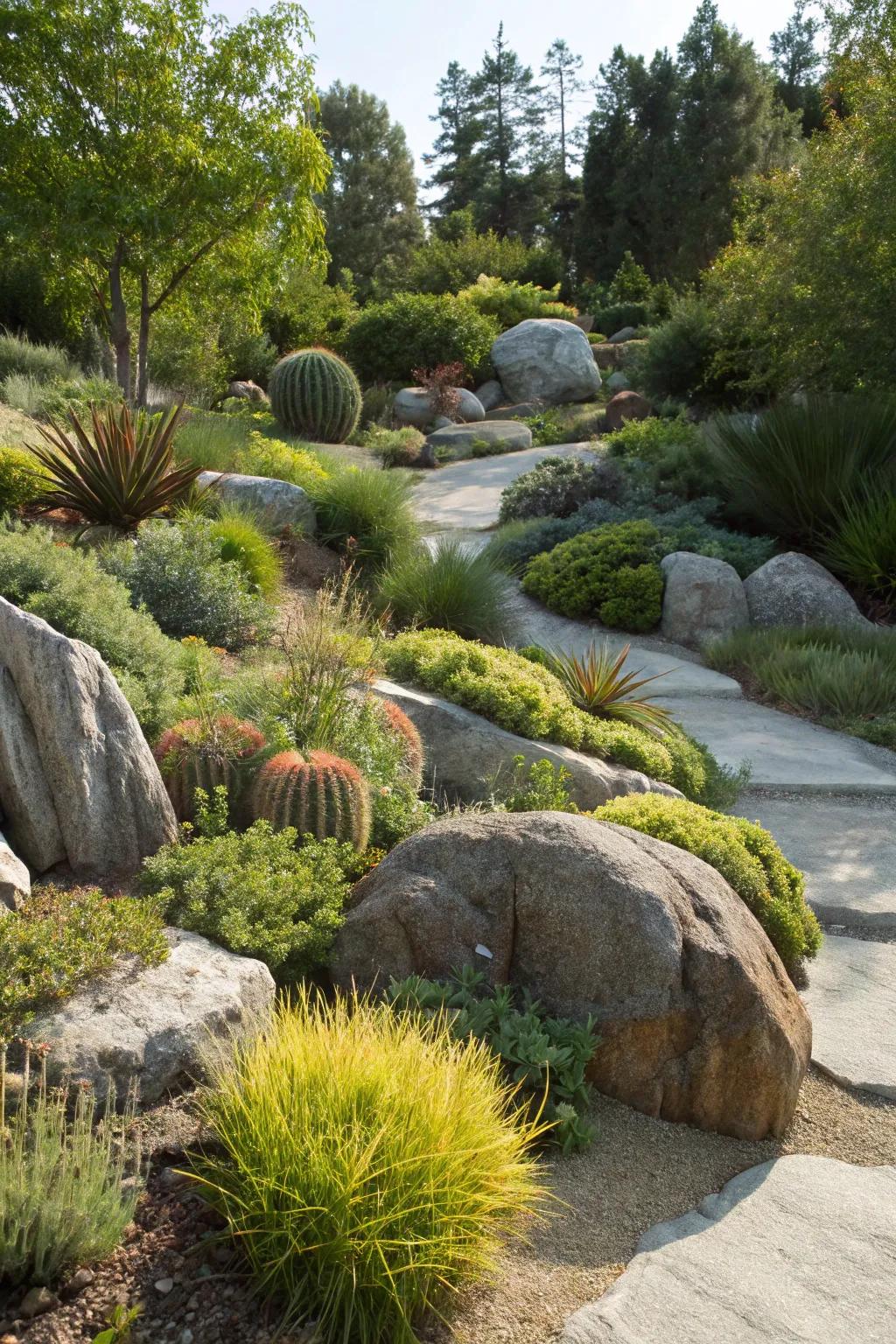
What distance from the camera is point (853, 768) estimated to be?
25.6 feet

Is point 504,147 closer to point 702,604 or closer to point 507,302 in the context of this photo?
point 507,302

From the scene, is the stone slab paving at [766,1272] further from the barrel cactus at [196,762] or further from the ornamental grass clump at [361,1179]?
the barrel cactus at [196,762]

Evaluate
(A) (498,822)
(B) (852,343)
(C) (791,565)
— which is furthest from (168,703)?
(B) (852,343)

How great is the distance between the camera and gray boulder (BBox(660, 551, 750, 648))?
35.7 ft

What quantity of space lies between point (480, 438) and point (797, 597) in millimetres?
10779

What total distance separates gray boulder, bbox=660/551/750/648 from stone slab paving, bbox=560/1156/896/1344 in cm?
780

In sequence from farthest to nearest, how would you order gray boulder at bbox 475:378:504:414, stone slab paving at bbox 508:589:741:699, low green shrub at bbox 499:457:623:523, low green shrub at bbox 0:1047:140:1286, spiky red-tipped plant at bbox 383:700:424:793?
gray boulder at bbox 475:378:504:414 < low green shrub at bbox 499:457:623:523 < stone slab paving at bbox 508:589:741:699 < spiky red-tipped plant at bbox 383:700:424:793 < low green shrub at bbox 0:1047:140:1286

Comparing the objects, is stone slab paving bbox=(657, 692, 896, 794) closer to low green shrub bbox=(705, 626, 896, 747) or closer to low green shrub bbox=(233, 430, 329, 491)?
low green shrub bbox=(705, 626, 896, 747)

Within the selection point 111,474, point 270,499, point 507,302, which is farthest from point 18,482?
point 507,302

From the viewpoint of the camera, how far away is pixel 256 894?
3.93 m

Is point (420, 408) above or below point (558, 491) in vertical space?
above

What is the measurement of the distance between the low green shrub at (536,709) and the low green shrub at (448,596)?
63.8 inches

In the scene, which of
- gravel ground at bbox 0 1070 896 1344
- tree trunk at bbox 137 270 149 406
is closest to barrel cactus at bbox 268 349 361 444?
tree trunk at bbox 137 270 149 406

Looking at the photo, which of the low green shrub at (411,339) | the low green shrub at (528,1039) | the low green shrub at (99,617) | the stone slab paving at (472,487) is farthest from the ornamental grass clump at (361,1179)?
the low green shrub at (411,339)
